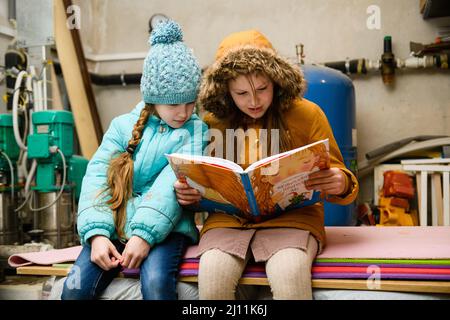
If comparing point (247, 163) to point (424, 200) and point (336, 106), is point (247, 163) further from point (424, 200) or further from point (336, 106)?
point (424, 200)

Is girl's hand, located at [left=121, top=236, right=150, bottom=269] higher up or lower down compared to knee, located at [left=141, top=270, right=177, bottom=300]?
higher up

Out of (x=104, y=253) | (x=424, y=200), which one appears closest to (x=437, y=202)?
(x=424, y=200)

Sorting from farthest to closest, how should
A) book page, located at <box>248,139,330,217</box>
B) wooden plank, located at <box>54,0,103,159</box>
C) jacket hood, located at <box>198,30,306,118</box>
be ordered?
wooden plank, located at <box>54,0,103,159</box>, jacket hood, located at <box>198,30,306,118</box>, book page, located at <box>248,139,330,217</box>

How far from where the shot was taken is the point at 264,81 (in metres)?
1.16

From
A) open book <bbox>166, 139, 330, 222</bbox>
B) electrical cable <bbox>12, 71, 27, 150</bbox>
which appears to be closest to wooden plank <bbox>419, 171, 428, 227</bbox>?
open book <bbox>166, 139, 330, 222</bbox>

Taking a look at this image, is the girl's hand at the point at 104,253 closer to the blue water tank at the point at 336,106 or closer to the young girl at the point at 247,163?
the young girl at the point at 247,163

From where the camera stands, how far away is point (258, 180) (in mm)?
965

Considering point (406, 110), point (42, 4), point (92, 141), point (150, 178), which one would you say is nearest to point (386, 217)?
point (406, 110)

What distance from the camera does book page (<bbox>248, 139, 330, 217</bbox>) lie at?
93cm

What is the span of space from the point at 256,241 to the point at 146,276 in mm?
262

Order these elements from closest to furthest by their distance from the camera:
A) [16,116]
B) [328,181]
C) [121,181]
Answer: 1. [328,181]
2. [121,181]
3. [16,116]

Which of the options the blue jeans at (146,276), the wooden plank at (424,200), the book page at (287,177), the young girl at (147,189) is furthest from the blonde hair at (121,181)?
the wooden plank at (424,200)

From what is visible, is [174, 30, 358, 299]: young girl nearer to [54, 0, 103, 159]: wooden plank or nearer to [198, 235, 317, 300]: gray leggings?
[198, 235, 317, 300]: gray leggings

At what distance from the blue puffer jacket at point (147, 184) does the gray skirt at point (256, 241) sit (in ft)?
0.36
